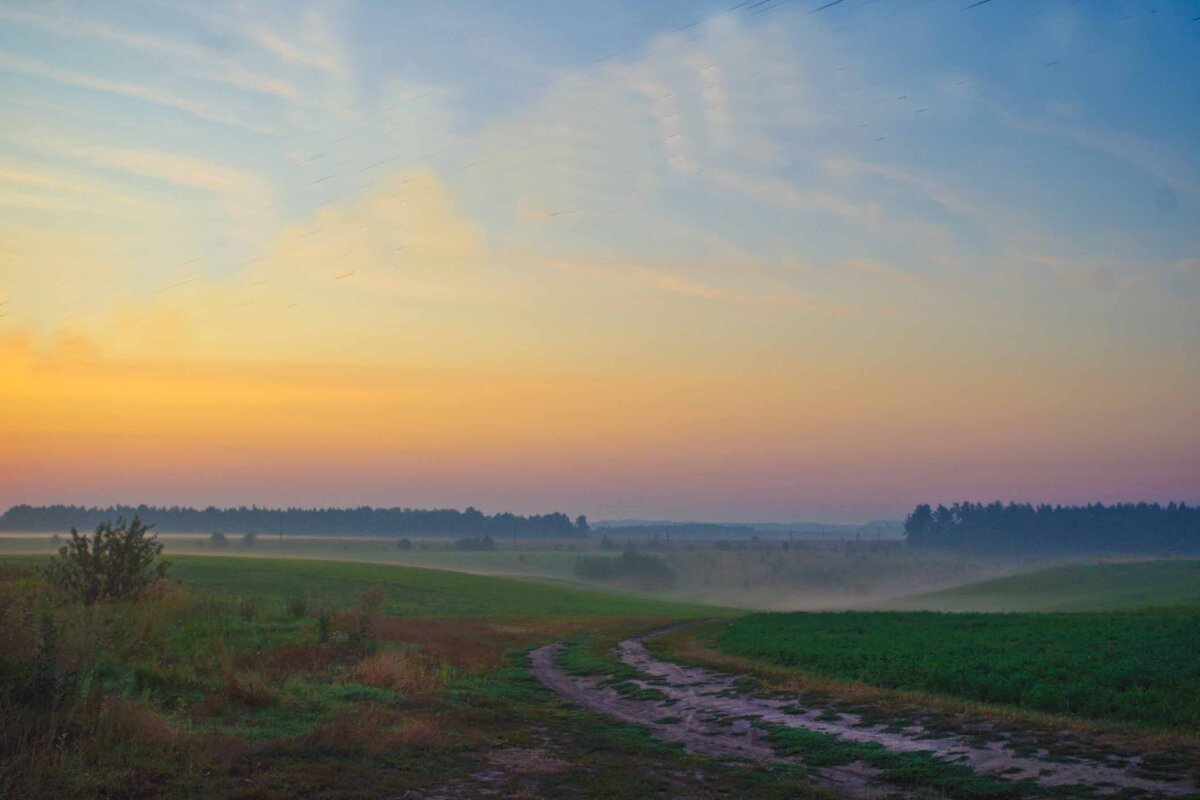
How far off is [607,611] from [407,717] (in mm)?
57767

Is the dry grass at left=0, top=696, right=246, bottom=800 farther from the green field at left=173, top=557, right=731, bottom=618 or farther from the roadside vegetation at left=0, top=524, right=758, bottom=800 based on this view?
the green field at left=173, top=557, right=731, bottom=618

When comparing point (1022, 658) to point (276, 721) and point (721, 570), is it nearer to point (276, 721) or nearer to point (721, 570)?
point (276, 721)

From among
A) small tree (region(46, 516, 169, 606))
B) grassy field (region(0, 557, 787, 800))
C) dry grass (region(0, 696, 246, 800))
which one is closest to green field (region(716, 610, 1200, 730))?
Result: grassy field (region(0, 557, 787, 800))

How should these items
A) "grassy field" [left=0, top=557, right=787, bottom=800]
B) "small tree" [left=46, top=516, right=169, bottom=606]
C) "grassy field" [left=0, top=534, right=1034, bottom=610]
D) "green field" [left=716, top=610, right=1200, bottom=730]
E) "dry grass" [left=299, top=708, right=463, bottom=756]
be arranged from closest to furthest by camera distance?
"grassy field" [left=0, top=557, right=787, bottom=800] → "dry grass" [left=299, top=708, right=463, bottom=756] → "green field" [left=716, top=610, right=1200, bottom=730] → "small tree" [left=46, top=516, right=169, bottom=606] → "grassy field" [left=0, top=534, right=1034, bottom=610]

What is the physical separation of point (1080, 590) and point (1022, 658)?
8218 centimetres

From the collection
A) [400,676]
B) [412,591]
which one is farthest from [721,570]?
[400,676]

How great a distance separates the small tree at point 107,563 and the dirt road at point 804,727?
1315 centimetres

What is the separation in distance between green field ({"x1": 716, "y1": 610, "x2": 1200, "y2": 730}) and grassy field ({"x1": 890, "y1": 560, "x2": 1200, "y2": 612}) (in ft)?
153

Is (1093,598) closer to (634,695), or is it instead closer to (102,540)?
(634,695)

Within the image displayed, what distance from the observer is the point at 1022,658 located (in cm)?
2619

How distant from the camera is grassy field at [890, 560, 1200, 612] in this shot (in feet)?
271

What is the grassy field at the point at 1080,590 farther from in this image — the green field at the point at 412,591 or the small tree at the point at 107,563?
the small tree at the point at 107,563

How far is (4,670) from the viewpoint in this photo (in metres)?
13.3

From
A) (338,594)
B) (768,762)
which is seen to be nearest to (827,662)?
(768,762)
